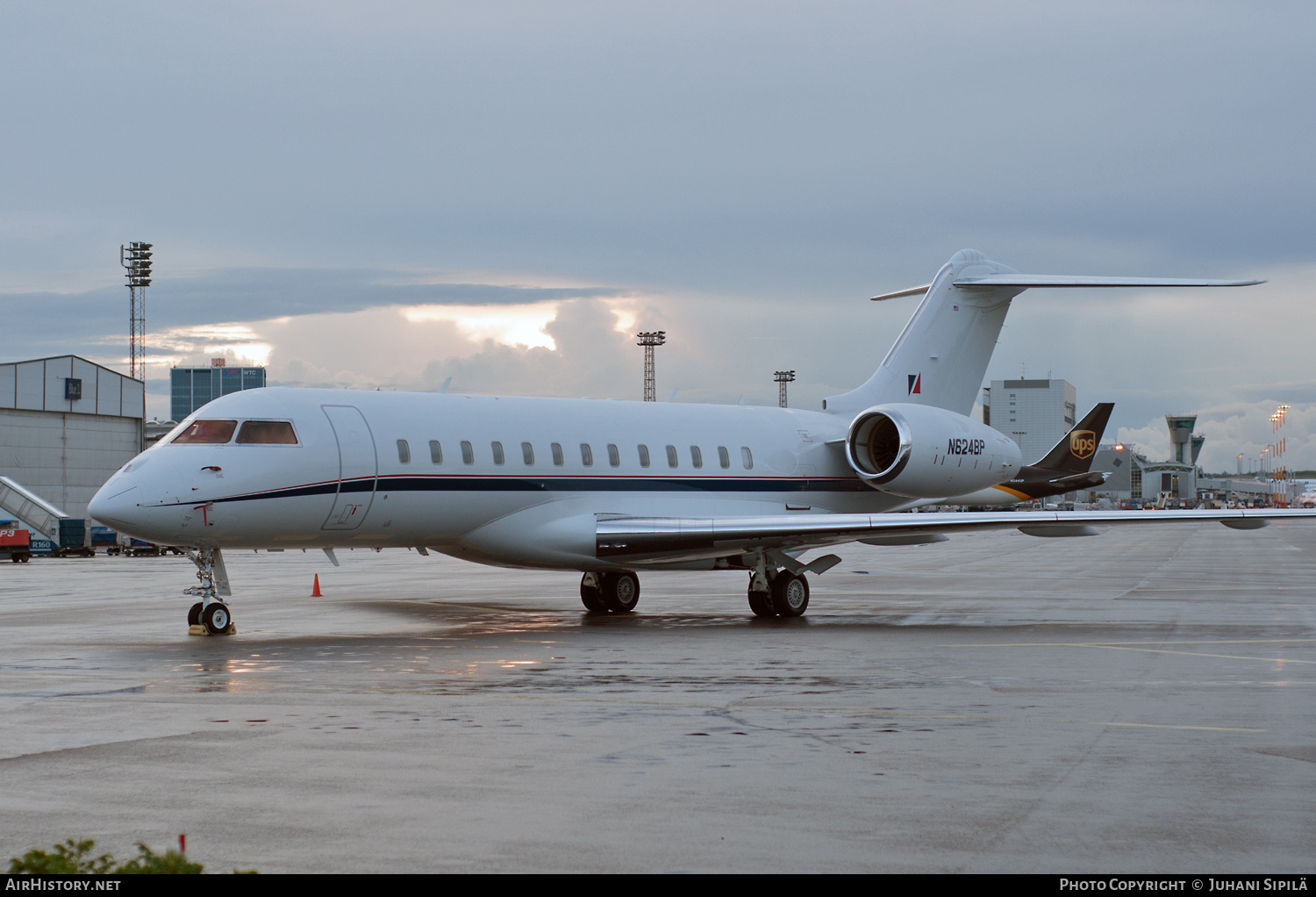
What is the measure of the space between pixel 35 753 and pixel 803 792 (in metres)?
5.23

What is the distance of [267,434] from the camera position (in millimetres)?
17781

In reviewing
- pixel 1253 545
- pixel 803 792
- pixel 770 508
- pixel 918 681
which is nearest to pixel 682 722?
pixel 803 792

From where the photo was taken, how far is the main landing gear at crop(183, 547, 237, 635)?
17578mm

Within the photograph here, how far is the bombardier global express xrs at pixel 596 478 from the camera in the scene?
1745cm

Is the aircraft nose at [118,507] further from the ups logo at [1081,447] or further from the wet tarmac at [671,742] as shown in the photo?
the ups logo at [1081,447]

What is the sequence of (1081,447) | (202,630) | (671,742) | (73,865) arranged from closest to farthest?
1. (73,865)
2. (671,742)
3. (202,630)
4. (1081,447)

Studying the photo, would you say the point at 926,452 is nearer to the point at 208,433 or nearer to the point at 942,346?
the point at 942,346

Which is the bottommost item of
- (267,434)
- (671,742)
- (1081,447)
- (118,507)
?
(671,742)

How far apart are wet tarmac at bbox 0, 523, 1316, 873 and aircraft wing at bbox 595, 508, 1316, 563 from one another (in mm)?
1207

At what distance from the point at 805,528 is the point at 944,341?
8.48 metres

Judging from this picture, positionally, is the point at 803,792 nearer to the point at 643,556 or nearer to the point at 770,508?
the point at 643,556

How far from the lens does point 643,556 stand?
806 inches

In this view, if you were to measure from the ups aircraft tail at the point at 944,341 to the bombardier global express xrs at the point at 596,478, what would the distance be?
0.04 meters

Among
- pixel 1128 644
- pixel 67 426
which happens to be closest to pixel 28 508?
pixel 67 426
